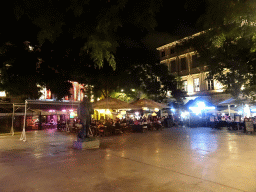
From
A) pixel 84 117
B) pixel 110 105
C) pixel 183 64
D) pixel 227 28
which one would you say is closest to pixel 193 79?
pixel 183 64

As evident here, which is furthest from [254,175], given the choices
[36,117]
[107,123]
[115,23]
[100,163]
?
[36,117]

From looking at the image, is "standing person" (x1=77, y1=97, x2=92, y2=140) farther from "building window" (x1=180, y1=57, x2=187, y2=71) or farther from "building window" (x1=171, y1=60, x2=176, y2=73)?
"building window" (x1=171, y1=60, x2=176, y2=73)

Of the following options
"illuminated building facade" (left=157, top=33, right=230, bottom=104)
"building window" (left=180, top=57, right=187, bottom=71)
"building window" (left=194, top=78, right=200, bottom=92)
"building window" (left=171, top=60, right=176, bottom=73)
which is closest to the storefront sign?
"illuminated building facade" (left=157, top=33, right=230, bottom=104)

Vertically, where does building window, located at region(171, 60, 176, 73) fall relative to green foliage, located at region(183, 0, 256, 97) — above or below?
above

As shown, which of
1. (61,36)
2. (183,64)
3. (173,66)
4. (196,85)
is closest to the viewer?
(61,36)

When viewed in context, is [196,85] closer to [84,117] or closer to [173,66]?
[173,66]

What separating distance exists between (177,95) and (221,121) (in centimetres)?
1405

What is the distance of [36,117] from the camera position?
91.8ft

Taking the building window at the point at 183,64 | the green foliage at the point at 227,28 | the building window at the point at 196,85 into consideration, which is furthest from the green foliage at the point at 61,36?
the building window at the point at 183,64

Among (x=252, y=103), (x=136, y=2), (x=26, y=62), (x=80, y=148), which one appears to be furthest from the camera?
(x=252, y=103)

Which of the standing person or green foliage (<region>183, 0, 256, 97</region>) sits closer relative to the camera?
green foliage (<region>183, 0, 256, 97</region>)

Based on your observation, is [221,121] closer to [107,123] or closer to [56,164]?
[107,123]

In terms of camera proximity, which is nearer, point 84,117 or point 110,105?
point 84,117

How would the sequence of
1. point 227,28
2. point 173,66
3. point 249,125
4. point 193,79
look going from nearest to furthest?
point 227,28, point 249,125, point 193,79, point 173,66
